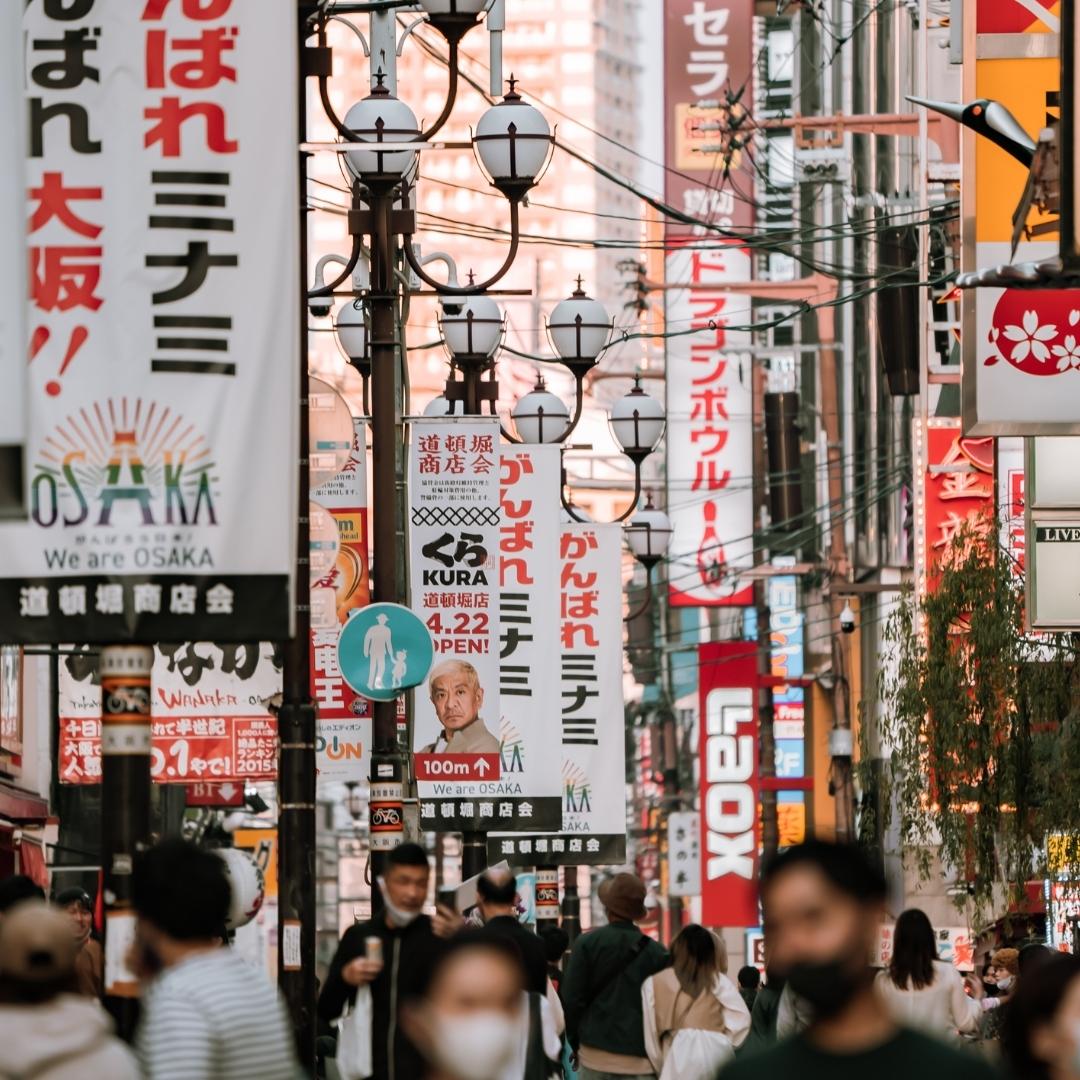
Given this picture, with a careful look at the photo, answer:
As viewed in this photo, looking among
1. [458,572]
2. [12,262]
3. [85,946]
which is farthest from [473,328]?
[12,262]

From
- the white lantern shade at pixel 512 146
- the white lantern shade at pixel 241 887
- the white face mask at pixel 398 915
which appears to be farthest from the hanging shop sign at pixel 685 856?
the white face mask at pixel 398 915

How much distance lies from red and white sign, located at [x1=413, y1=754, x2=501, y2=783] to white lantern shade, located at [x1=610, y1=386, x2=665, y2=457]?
25.7 ft

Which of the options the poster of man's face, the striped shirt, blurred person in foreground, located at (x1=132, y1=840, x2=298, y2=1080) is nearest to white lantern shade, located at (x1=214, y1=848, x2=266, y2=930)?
blurred person in foreground, located at (x1=132, y1=840, x2=298, y2=1080)

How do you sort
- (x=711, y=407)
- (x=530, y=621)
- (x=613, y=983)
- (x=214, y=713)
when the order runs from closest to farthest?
(x=613, y=983), (x=214, y=713), (x=530, y=621), (x=711, y=407)

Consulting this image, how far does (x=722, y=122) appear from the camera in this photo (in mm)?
47906

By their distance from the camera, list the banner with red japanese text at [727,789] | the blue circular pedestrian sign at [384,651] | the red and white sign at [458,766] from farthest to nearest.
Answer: the banner with red japanese text at [727,789], the red and white sign at [458,766], the blue circular pedestrian sign at [384,651]

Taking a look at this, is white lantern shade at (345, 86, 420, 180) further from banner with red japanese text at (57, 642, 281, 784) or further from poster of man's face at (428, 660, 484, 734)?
poster of man's face at (428, 660, 484, 734)

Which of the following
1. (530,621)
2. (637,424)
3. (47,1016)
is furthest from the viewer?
(637,424)

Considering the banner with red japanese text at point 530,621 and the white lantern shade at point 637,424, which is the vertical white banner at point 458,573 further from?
the white lantern shade at point 637,424

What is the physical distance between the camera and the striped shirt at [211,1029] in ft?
22.6

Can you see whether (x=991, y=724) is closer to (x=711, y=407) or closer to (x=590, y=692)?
(x=590, y=692)

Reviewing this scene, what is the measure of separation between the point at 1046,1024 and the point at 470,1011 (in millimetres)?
1799

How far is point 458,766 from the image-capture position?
21531mm

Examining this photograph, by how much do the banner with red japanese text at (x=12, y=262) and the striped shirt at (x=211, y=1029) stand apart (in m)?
2.89
